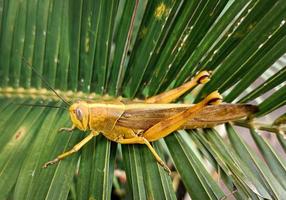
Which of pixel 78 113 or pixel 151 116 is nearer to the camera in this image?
pixel 78 113

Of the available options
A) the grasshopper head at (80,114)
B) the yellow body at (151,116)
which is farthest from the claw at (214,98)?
the grasshopper head at (80,114)

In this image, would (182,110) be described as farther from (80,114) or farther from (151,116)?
(80,114)

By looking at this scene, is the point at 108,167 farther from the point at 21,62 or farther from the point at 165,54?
the point at 21,62

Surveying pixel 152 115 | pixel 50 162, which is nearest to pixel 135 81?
pixel 152 115

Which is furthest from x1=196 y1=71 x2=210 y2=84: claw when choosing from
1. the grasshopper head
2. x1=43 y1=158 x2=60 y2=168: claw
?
x1=43 y1=158 x2=60 y2=168: claw

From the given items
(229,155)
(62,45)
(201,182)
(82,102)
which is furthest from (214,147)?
(62,45)

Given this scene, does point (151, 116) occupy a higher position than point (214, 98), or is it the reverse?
point (214, 98)

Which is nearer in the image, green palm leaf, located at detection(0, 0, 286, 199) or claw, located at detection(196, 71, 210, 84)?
green palm leaf, located at detection(0, 0, 286, 199)

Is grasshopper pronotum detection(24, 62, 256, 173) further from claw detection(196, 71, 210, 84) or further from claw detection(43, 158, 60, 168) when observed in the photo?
claw detection(43, 158, 60, 168)

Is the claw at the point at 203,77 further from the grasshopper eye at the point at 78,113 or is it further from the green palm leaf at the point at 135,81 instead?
the grasshopper eye at the point at 78,113
